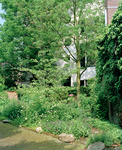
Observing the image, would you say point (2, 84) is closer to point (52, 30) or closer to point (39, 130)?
point (52, 30)

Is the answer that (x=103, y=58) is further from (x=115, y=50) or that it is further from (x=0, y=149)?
(x=0, y=149)

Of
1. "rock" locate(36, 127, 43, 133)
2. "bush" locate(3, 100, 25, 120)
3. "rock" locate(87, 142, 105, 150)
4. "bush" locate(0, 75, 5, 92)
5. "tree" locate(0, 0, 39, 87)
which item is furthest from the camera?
"tree" locate(0, 0, 39, 87)

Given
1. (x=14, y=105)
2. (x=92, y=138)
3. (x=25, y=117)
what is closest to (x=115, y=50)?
(x=92, y=138)

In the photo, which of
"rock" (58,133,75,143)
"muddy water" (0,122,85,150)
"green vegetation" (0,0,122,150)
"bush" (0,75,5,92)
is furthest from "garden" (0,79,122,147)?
"bush" (0,75,5,92)

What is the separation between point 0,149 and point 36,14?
9.91m

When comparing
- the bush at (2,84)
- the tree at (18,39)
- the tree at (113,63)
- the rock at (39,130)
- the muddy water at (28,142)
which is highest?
the tree at (18,39)

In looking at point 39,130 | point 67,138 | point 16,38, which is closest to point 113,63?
point 67,138

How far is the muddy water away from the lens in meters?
4.98

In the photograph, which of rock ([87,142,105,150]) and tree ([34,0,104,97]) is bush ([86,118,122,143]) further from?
tree ([34,0,104,97])

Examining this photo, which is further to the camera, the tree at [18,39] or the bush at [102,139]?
the tree at [18,39]

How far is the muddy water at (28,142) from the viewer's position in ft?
16.4

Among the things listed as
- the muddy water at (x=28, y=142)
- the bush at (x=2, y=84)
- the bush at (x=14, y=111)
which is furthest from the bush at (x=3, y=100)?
the muddy water at (x=28, y=142)

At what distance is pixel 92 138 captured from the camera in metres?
5.10

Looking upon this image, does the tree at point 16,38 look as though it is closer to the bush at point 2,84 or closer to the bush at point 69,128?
the bush at point 2,84
